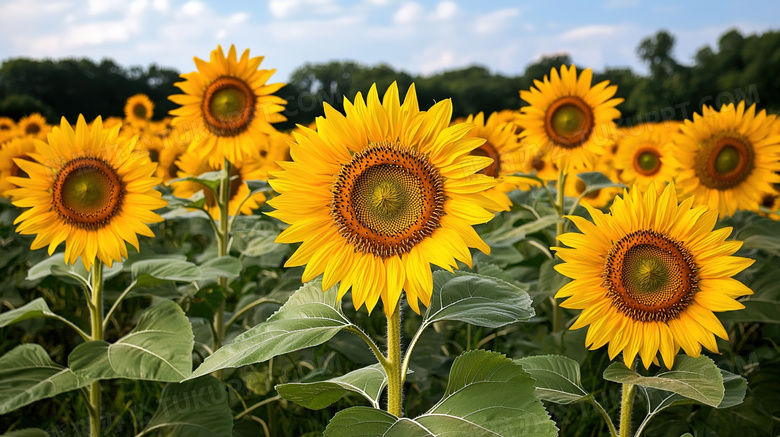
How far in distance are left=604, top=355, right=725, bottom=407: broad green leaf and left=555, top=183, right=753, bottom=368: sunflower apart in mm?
52

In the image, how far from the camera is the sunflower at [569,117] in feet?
15.0

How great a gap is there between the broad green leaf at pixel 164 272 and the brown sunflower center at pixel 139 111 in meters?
7.92

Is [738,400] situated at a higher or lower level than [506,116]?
lower

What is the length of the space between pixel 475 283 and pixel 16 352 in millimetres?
2150

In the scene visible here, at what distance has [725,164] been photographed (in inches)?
165

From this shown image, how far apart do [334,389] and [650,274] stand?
1.19m

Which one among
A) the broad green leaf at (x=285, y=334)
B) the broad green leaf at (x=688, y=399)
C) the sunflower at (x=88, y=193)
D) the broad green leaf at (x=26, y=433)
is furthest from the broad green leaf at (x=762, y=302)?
the broad green leaf at (x=26, y=433)

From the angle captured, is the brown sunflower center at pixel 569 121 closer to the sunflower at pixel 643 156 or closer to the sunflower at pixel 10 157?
the sunflower at pixel 643 156

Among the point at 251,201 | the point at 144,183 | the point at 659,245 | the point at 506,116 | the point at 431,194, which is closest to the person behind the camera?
the point at 431,194

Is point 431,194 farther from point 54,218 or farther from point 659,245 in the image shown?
point 54,218

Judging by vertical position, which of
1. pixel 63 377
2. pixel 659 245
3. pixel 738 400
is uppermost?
pixel 659 245

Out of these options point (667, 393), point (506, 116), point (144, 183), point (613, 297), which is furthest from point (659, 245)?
point (506, 116)

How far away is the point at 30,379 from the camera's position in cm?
271

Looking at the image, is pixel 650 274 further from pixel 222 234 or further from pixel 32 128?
pixel 32 128
